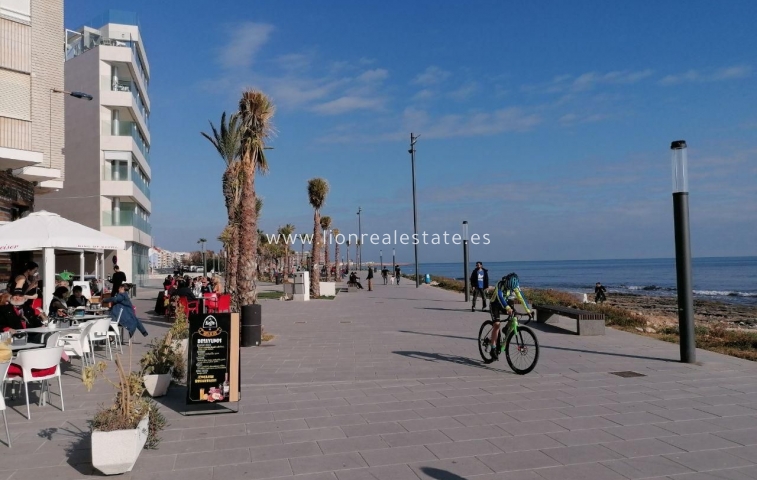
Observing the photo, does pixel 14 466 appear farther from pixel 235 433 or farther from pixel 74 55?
pixel 74 55

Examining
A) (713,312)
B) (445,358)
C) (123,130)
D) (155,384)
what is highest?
(123,130)

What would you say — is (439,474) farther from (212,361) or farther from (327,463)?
(212,361)

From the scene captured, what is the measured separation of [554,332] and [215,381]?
9.59 m

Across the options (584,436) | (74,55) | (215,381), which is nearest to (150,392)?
(215,381)

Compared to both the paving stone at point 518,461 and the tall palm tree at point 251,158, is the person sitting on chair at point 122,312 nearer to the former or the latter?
the tall palm tree at point 251,158

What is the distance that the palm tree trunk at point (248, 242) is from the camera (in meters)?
13.7

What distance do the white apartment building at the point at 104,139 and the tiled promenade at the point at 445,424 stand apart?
2903cm

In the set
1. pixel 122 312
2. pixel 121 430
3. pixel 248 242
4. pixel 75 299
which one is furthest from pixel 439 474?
pixel 75 299

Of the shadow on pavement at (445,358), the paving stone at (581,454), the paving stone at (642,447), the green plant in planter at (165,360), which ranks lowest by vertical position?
the shadow on pavement at (445,358)

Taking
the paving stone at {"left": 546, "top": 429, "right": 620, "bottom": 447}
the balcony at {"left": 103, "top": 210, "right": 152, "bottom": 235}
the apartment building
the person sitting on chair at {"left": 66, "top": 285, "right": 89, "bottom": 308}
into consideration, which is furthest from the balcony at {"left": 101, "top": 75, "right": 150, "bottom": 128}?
the paving stone at {"left": 546, "top": 429, "right": 620, "bottom": 447}

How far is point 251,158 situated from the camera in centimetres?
1524

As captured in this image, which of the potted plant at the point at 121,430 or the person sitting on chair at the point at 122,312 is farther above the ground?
the person sitting on chair at the point at 122,312

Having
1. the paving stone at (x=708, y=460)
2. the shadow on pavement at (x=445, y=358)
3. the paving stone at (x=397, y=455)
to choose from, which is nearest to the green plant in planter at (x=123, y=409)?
the paving stone at (x=397, y=455)

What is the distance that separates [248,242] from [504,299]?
7465 millimetres
